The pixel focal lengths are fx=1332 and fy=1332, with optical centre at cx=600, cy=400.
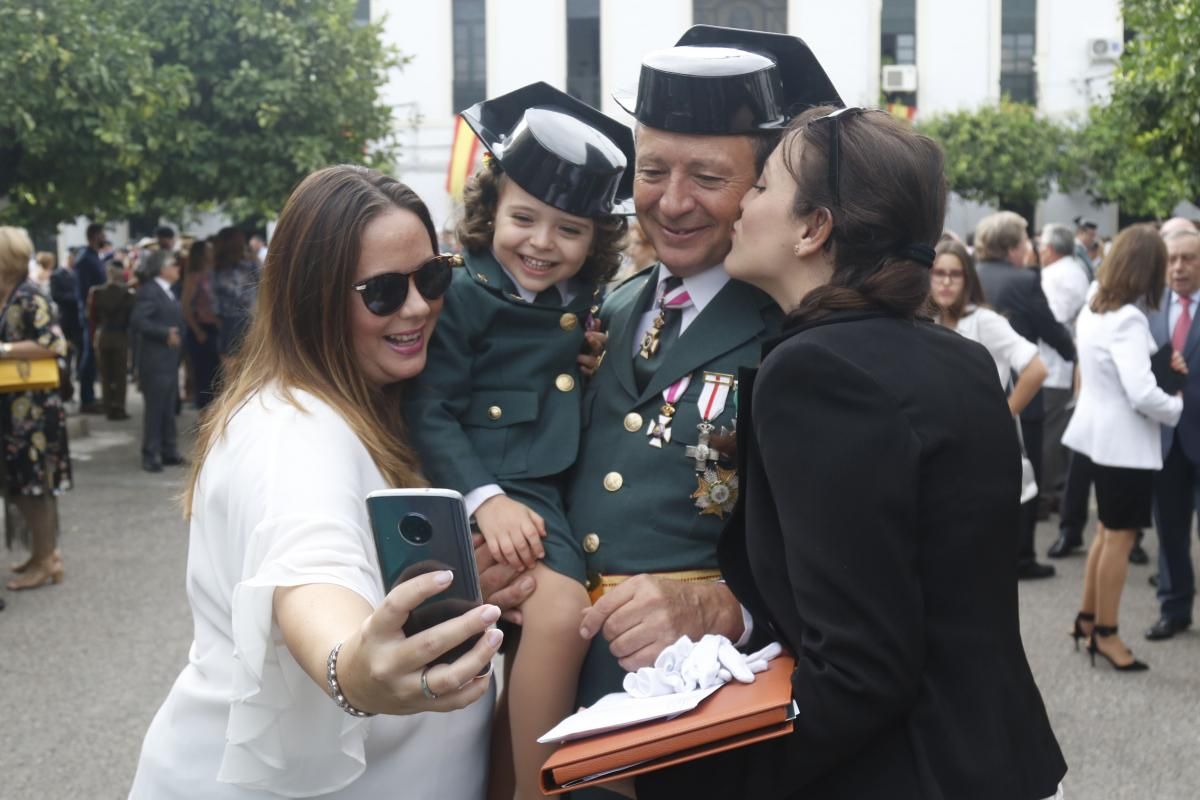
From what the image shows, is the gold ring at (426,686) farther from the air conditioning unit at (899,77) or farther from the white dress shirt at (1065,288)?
the air conditioning unit at (899,77)

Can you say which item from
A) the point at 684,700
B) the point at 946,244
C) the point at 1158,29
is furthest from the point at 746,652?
the point at 1158,29

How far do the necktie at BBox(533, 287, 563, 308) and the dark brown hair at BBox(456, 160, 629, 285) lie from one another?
0.33 ft

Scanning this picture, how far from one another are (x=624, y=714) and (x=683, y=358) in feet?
2.69

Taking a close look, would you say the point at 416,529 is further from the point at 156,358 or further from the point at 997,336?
the point at 156,358

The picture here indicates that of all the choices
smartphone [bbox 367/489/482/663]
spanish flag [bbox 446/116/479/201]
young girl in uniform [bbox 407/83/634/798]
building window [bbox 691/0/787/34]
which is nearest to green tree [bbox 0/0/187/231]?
spanish flag [bbox 446/116/479/201]

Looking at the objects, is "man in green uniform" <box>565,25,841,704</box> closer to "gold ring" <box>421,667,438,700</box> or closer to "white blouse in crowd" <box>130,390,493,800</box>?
"white blouse in crowd" <box>130,390,493,800</box>

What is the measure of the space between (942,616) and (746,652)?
493 millimetres

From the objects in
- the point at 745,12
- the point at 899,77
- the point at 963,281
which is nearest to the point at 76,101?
the point at 963,281

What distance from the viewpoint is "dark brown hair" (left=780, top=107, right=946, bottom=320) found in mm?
1970

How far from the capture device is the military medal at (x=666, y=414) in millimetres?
2453

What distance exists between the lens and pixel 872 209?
6.46 feet

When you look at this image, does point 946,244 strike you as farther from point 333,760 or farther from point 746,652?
point 333,760

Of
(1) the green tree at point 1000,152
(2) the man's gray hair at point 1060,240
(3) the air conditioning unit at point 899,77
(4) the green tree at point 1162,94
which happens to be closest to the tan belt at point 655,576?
(4) the green tree at point 1162,94

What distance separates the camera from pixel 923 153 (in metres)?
2.01
